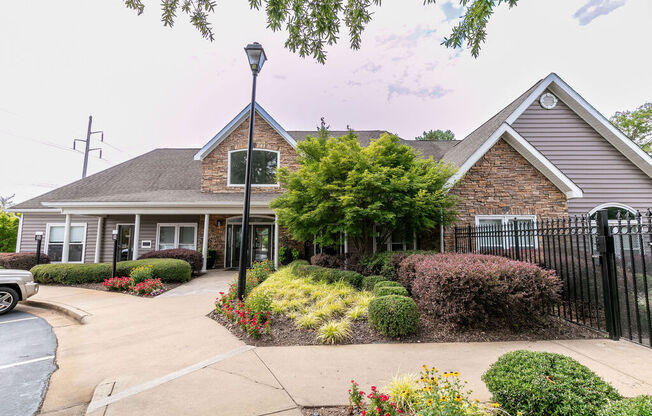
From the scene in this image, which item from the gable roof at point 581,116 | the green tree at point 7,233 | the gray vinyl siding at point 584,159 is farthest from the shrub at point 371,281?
the green tree at point 7,233

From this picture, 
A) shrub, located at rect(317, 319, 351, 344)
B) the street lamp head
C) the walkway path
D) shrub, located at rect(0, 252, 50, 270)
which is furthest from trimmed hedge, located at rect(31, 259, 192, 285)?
shrub, located at rect(317, 319, 351, 344)

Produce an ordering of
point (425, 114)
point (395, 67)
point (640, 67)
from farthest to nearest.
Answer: point (425, 114) → point (640, 67) → point (395, 67)

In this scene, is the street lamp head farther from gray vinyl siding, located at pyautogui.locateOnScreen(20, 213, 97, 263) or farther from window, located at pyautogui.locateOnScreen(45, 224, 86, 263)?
window, located at pyautogui.locateOnScreen(45, 224, 86, 263)

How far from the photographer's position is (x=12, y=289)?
6.92 m

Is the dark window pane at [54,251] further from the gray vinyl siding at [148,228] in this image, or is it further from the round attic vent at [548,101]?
the round attic vent at [548,101]

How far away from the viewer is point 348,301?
616 centimetres

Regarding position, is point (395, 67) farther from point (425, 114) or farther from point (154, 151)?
point (154, 151)

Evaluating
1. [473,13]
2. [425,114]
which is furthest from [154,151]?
[473,13]

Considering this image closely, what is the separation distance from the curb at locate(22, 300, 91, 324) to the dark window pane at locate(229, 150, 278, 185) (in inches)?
310

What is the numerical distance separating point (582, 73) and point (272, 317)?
17302mm

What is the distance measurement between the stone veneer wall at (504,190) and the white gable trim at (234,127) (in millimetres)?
7727

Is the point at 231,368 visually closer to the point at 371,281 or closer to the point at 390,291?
the point at 390,291

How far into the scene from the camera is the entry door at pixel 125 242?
14.0 meters

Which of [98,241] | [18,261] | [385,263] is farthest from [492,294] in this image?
[18,261]
